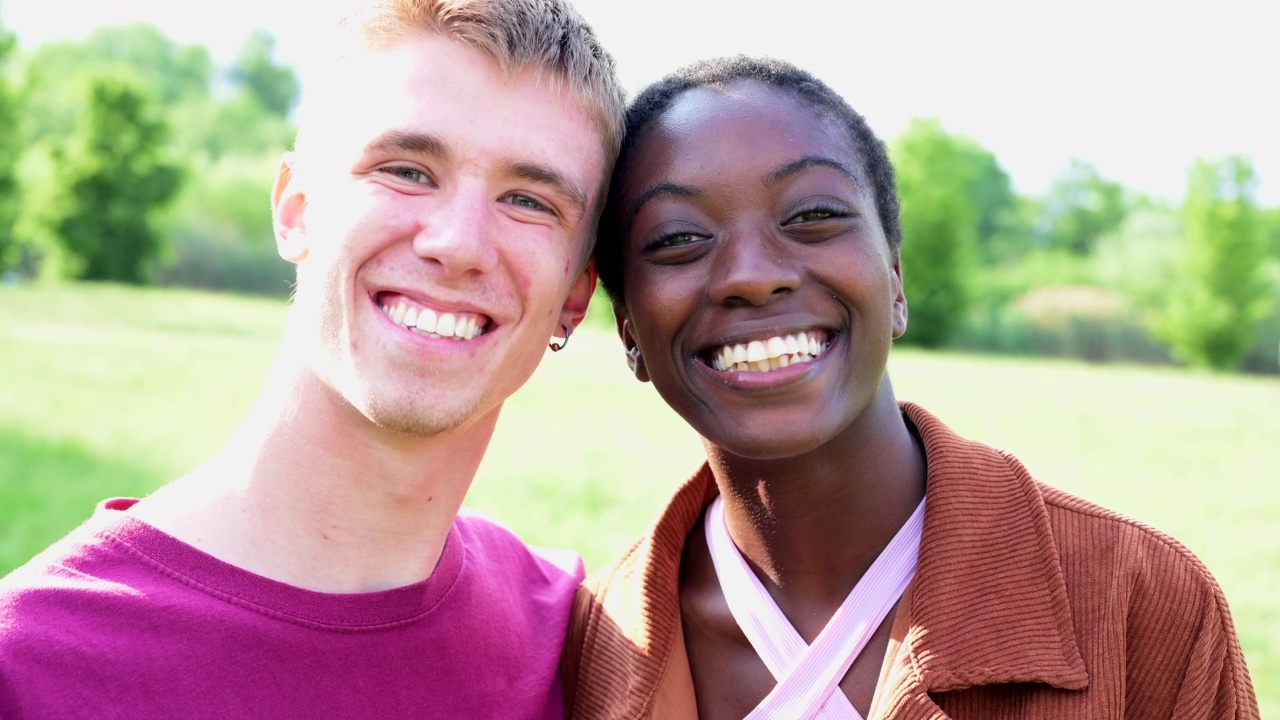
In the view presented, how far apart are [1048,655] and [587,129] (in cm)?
165

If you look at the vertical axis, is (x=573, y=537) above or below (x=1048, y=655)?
below

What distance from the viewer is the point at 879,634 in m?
2.72

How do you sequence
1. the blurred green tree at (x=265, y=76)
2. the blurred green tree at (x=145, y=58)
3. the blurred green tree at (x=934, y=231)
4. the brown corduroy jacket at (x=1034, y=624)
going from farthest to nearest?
the blurred green tree at (x=265, y=76)
the blurred green tree at (x=145, y=58)
the blurred green tree at (x=934, y=231)
the brown corduroy jacket at (x=1034, y=624)

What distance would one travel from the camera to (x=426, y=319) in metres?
2.68

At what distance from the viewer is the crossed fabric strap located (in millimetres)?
2627

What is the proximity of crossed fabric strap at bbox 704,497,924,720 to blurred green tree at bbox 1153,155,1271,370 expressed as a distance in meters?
43.2

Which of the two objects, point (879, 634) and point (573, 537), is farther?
point (573, 537)

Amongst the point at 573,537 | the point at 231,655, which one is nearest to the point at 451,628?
the point at 231,655

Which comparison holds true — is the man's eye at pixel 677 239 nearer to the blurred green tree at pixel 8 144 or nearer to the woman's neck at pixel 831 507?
the woman's neck at pixel 831 507

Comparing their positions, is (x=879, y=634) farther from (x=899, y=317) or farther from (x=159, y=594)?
(x=159, y=594)

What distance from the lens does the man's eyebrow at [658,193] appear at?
276cm

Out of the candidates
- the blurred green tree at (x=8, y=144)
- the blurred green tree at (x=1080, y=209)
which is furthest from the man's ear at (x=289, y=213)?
the blurred green tree at (x=1080, y=209)

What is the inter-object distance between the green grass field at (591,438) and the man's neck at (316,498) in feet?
19.7

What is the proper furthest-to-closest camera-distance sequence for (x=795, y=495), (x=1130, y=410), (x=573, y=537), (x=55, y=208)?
(x=55, y=208), (x=1130, y=410), (x=573, y=537), (x=795, y=495)
